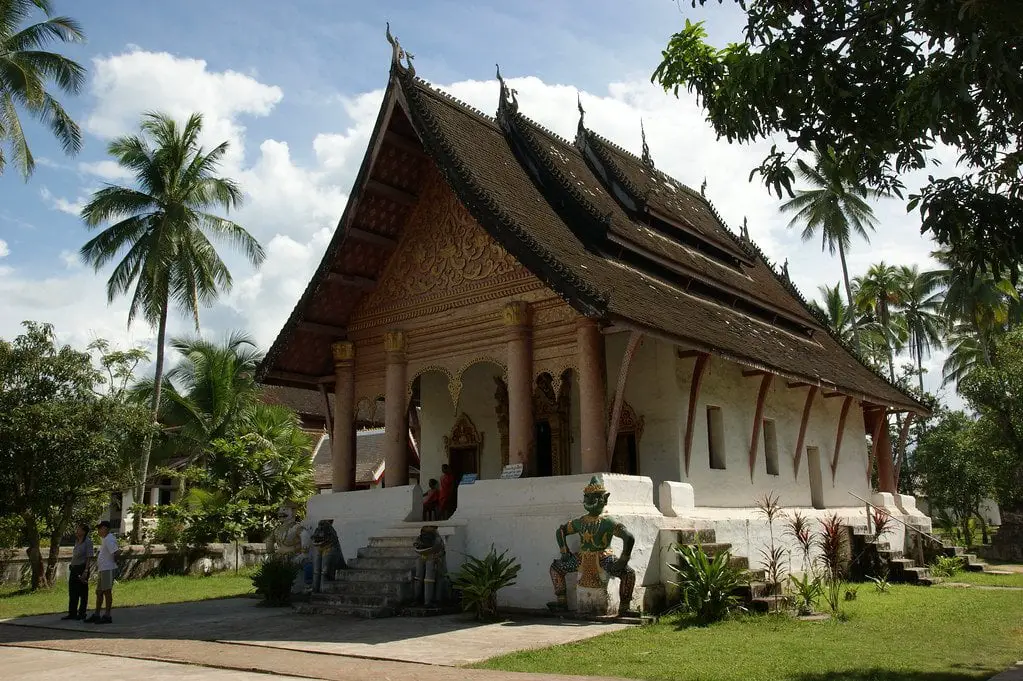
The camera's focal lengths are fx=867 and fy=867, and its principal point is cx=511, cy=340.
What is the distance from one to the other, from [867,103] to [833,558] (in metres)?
6.74

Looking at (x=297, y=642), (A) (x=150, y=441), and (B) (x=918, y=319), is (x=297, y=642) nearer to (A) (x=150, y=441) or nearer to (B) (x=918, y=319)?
(A) (x=150, y=441)

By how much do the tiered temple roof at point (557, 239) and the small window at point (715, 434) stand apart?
1281 millimetres

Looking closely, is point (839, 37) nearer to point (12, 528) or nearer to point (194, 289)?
point (12, 528)

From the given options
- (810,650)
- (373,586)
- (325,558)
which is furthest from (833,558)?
(325,558)

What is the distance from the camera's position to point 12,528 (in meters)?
18.5

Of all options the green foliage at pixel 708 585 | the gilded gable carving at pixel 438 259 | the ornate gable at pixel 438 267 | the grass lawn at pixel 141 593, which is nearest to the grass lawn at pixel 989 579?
the green foliage at pixel 708 585

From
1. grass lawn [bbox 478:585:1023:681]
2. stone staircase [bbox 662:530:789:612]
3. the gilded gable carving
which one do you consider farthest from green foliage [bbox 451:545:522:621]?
the gilded gable carving

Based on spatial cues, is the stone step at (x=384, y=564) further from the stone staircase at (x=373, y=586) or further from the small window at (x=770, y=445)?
the small window at (x=770, y=445)

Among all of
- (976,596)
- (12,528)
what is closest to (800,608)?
(976,596)

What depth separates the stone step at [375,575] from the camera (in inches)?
450

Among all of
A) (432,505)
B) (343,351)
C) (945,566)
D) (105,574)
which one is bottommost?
(945,566)

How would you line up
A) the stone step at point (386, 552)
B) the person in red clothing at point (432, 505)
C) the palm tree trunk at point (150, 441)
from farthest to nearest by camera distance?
the palm tree trunk at point (150, 441) → the person in red clothing at point (432, 505) → the stone step at point (386, 552)

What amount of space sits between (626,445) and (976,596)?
18.3ft

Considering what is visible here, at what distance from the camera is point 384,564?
1197 cm
